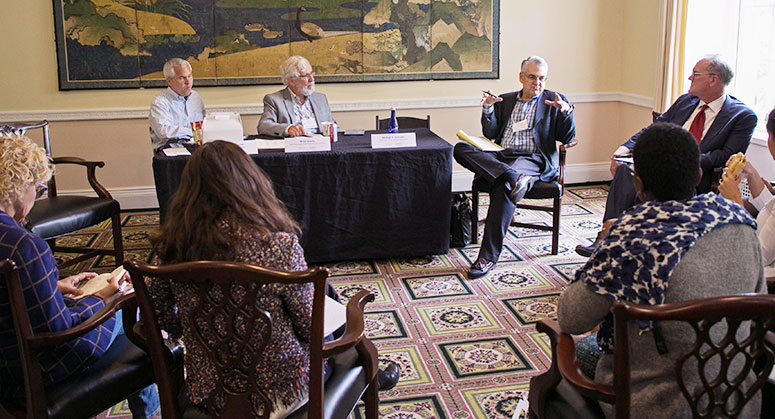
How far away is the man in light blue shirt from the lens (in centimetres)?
488

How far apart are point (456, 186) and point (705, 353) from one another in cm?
499

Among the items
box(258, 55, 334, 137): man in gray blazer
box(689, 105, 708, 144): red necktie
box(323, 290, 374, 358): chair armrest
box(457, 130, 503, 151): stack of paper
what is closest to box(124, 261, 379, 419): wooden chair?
box(323, 290, 374, 358): chair armrest

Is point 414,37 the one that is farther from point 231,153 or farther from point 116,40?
point 231,153

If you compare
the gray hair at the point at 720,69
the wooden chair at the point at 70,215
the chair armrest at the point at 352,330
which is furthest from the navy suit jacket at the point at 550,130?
the chair armrest at the point at 352,330

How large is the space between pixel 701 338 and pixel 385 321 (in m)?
2.31

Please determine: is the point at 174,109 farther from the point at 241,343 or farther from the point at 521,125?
the point at 241,343

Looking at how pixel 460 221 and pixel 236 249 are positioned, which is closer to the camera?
pixel 236 249

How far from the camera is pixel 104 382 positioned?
2.09 m

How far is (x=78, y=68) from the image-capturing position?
18.5 feet

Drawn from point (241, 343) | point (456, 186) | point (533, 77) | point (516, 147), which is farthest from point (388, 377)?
point (456, 186)

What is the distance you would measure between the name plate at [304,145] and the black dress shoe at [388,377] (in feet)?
5.81

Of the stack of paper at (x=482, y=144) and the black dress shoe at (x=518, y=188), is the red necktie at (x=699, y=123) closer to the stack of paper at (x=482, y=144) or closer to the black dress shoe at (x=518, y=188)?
the black dress shoe at (x=518, y=188)

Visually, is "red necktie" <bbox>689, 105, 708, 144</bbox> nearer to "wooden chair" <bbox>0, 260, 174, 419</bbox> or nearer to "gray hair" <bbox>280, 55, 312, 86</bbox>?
"gray hair" <bbox>280, 55, 312, 86</bbox>

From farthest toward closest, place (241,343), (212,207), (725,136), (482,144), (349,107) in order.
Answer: (349,107), (482,144), (725,136), (212,207), (241,343)
